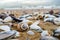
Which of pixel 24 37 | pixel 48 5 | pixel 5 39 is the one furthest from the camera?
pixel 48 5

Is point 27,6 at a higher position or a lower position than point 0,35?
lower

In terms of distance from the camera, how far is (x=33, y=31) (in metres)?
2.49

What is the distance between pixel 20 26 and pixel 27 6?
7773 mm

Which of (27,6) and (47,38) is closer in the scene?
(47,38)

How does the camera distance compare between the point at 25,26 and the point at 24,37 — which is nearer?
the point at 24,37

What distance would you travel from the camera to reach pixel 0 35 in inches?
79.0

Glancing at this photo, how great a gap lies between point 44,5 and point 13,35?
27.8 feet

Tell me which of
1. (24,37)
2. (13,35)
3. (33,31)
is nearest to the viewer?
(13,35)

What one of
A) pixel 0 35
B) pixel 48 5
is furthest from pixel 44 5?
pixel 0 35

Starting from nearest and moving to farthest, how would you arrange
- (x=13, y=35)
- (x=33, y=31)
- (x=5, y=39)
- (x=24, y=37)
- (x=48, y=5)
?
1. (x=5, y=39)
2. (x=13, y=35)
3. (x=24, y=37)
4. (x=33, y=31)
5. (x=48, y=5)

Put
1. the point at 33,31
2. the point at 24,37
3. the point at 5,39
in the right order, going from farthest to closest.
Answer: the point at 33,31 → the point at 24,37 → the point at 5,39

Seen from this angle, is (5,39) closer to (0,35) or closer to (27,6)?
(0,35)

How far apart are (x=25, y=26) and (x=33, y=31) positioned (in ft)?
0.60

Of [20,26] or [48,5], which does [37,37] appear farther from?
[48,5]
